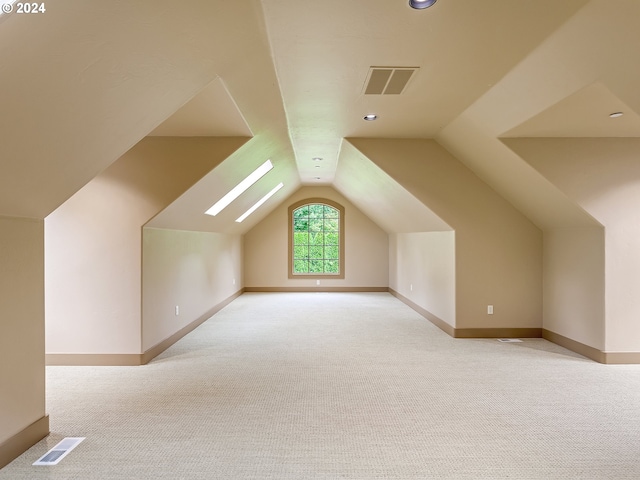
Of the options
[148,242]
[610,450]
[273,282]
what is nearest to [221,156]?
[148,242]

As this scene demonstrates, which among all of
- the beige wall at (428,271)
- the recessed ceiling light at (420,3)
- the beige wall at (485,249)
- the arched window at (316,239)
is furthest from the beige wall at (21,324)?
the arched window at (316,239)

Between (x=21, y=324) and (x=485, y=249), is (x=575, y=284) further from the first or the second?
(x=21, y=324)

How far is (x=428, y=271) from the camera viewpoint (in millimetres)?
7086

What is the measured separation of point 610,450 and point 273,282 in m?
8.66

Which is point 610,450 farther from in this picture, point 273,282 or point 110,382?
point 273,282

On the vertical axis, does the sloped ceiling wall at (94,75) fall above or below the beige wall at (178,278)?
above

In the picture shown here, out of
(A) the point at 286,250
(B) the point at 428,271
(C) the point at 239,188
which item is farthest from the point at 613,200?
(A) the point at 286,250

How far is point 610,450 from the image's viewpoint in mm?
2646

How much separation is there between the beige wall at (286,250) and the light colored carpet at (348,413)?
17.5 ft

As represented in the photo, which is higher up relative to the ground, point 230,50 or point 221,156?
point 230,50

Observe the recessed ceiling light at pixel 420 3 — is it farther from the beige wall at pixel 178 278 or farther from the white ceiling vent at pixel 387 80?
the beige wall at pixel 178 278

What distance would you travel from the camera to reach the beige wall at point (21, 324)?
97.1 inches

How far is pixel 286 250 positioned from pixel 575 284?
22.7 feet

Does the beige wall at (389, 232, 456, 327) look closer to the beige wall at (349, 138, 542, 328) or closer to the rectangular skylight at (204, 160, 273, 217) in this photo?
the beige wall at (349, 138, 542, 328)
